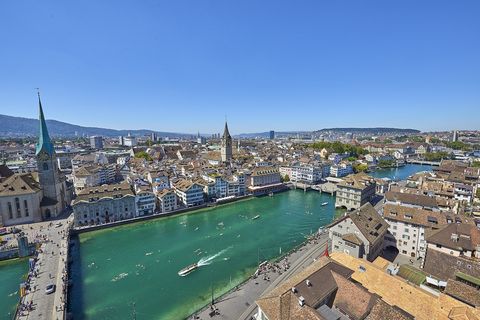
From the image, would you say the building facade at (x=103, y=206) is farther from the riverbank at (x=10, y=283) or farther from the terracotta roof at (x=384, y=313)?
the terracotta roof at (x=384, y=313)

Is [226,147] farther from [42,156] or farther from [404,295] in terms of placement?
[404,295]

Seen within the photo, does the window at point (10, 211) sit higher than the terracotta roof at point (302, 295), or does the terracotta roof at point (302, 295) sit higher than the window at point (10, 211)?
the terracotta roof at point (302, 295)

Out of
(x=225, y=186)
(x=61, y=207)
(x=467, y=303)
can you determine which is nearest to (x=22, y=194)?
(x=61, y=207)

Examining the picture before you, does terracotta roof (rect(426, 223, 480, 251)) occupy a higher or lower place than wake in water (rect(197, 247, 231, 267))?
higher

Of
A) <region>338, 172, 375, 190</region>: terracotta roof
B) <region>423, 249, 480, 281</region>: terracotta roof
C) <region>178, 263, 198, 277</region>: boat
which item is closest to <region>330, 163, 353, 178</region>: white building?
<region>338, 172, 375, 190</region>: terracotta roof

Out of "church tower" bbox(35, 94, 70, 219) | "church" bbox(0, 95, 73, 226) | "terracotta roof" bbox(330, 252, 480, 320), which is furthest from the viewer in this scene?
"church tower" bbox(35, 94, 70, 219)

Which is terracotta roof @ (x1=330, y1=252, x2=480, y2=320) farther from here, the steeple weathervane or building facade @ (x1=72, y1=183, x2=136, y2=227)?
the steeple weathervane

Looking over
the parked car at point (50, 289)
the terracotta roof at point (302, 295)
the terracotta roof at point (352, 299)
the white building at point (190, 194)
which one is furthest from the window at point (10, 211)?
A: the terracotta roof at point (352, 299)

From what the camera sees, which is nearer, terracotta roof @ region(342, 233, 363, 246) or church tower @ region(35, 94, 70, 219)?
terracotta roof @ region(342, 233, 363, 246)
